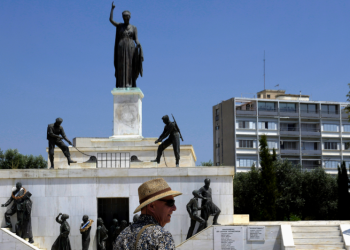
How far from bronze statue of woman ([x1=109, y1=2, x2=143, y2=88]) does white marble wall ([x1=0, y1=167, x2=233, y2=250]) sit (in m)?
5.90

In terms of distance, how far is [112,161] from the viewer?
767 inches

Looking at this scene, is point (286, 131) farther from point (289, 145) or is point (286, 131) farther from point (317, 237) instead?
point (317, 237)

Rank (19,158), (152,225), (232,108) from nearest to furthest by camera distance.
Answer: (152,225) < (19,158) < (232,108)

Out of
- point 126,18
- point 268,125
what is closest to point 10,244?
point 126,18

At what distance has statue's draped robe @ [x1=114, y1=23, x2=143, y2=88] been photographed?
72.8 feet

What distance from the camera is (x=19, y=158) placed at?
4750cm

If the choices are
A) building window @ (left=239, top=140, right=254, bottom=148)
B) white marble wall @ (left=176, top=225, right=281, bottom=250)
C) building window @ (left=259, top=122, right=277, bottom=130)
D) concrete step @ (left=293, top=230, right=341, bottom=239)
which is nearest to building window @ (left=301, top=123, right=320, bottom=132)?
building window @ (left=259, top=122, right=277, bottom=130)

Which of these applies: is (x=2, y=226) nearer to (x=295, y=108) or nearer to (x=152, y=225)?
(x=152, y=225)

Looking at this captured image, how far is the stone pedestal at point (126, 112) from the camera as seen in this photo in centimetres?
2170

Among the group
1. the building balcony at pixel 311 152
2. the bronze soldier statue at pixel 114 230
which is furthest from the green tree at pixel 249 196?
the building balcony at pixel 311 152

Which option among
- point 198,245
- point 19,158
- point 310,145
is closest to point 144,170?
point 198,245

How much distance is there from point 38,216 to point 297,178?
27.0 m

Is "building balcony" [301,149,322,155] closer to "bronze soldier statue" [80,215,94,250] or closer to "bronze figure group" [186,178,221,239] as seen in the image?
"bronze figure group" [186,178,221,239]

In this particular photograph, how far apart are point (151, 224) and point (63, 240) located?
514 inches
